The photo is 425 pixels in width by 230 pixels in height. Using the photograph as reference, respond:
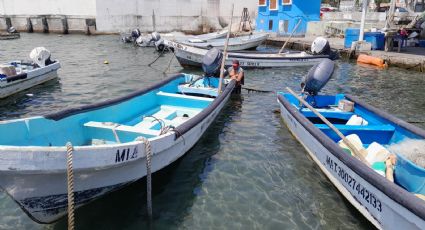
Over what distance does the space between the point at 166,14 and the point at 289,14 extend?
62.9ft

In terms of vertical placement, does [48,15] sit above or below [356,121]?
above

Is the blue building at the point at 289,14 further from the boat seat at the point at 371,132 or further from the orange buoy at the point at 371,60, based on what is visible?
the boat seat at the point at 371,132

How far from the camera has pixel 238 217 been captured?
5.86 m

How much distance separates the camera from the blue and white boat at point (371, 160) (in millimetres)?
4465

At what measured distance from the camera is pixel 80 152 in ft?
14.5

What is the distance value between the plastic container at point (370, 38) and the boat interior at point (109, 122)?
1786 centimetres

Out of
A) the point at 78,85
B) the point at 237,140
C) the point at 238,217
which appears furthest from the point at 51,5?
the point at 238,217

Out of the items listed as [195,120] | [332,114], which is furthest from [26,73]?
[332,114]

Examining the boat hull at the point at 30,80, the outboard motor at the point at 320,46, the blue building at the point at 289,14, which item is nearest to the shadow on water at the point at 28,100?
the boat hull at the point at 30,80

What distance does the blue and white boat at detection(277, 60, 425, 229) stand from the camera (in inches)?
176

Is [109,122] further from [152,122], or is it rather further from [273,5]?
[273,5]

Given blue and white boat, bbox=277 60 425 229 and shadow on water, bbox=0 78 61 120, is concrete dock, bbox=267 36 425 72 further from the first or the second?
shadow on water, bbox=0 78 61 120

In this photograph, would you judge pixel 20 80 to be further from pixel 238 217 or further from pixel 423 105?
pixel 423 105

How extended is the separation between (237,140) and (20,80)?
964 centimetres
